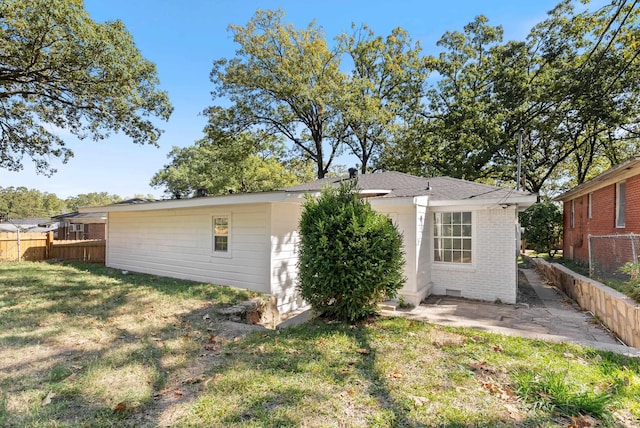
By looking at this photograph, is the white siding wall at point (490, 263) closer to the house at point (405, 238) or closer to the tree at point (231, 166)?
the house at point (405, 238)

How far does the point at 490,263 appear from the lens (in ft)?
27.3

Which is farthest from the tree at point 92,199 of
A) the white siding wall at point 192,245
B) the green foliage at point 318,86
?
the white siding wall at point 192,245

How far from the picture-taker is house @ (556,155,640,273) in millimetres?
8164

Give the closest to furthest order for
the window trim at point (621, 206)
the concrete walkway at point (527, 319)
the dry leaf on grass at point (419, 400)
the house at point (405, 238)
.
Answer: the dry leaf on grass at point (419, 400), the concrete walkway at point (527, 319), the house at point (405, 238), the window trim at point (621, 206)

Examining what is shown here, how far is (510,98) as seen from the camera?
61.9 feet

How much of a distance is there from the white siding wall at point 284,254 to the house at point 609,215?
23.6ft

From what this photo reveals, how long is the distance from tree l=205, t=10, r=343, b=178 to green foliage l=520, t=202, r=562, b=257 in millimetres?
12487

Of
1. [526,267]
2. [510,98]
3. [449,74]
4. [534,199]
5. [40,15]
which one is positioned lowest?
[526,267]

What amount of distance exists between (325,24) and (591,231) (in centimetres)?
1630

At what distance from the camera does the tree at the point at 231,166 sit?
1988 centimetres

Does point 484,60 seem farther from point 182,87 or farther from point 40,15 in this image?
point 40,15

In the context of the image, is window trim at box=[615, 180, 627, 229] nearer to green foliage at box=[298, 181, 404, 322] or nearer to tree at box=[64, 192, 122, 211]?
green foliage at box=[298, 181, 404, 322]

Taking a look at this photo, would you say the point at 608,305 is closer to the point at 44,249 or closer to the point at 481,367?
the point at 481,367

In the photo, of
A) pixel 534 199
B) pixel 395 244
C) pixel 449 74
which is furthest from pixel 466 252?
pixel 449 74
